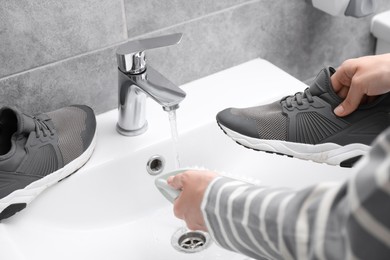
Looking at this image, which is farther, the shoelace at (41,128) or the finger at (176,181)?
the shoelace at (41,128)

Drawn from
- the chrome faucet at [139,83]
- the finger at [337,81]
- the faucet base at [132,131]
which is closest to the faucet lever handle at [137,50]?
the chrome faucet at [139,83]

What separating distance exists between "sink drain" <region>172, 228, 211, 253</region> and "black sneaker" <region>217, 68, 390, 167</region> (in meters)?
0.16

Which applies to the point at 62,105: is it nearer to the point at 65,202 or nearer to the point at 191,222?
the point at 65,202

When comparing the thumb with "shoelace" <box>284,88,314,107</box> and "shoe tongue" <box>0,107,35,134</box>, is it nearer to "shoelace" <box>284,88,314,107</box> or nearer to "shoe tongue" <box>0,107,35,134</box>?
"shoelace" <box>284,88,314,107</box>

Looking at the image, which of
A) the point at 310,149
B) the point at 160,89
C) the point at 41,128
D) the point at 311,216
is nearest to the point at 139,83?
the point at 160,89

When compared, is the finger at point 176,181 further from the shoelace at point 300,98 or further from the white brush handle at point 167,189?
the shoelace at point 300,98

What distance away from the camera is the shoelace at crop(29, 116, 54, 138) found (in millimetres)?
775

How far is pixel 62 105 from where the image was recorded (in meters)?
0.87

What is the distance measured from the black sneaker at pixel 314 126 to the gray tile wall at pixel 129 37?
0.19 meters

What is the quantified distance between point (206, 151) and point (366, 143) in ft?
0.84

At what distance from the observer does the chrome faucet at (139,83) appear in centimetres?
75

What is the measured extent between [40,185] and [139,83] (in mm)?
196

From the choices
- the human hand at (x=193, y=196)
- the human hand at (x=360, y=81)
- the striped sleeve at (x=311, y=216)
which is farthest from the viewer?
the human hand at (x=360, y=81)

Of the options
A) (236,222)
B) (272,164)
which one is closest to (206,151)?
(272,164)
